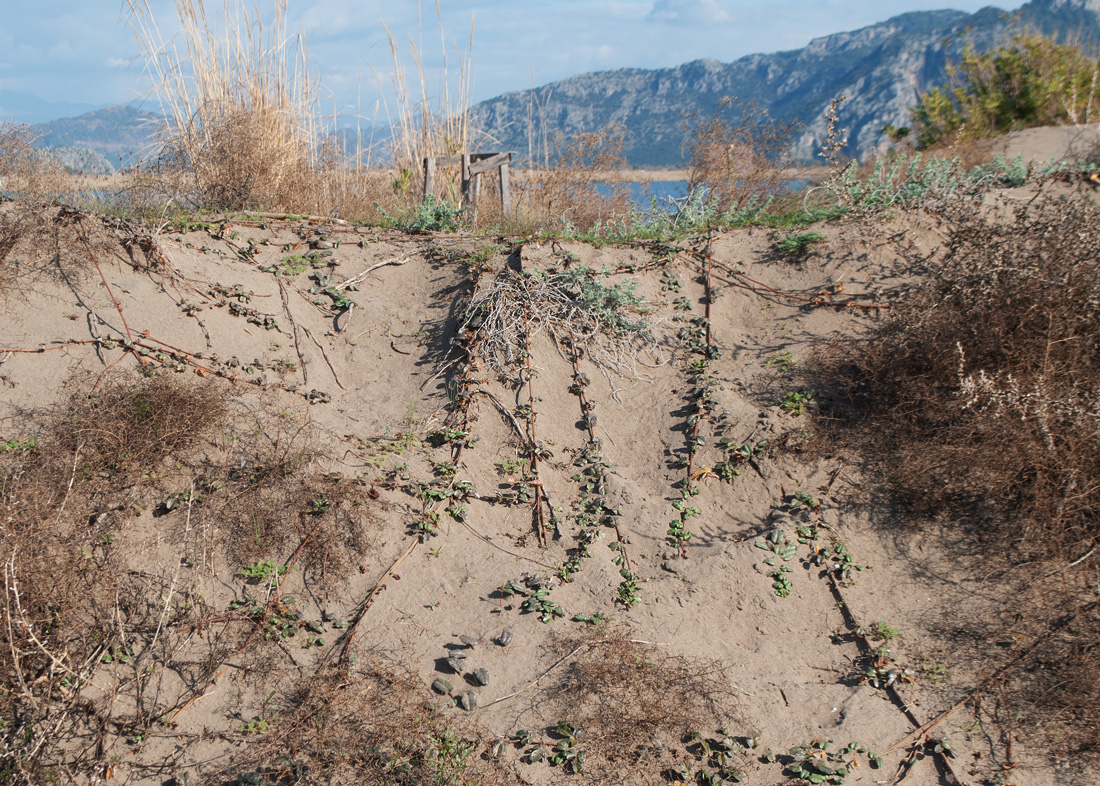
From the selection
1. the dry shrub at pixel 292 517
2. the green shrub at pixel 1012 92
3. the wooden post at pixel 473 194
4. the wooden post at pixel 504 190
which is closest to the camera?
the dry shrub at pixel 292 517

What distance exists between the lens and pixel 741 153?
8008 mm

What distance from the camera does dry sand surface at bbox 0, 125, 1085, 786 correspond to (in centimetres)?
254

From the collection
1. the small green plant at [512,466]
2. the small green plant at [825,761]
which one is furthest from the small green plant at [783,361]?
the small green plant at [825,761]

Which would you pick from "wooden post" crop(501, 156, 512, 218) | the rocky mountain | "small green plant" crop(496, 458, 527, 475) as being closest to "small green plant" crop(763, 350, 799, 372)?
"small green plant" crop(496, 458, 527, 475)

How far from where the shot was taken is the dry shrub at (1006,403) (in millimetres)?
3057

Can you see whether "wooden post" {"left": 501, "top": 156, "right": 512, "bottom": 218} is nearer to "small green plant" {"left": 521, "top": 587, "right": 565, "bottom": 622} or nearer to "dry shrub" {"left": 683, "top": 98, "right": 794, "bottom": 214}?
"dry shrub" {"left": 683, "top": 98, "right": 794, "bottom": 214}

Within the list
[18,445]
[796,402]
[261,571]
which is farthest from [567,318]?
[18,445]

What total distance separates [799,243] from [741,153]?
3253mm

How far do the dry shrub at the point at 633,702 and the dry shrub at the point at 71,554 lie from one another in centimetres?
170

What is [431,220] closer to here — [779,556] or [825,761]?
[779,556]

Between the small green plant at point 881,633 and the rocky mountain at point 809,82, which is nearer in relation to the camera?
the small green plant at point 881,633

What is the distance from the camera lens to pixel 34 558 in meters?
2.49

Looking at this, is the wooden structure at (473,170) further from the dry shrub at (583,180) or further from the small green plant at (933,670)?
the small green plant at (933,670)

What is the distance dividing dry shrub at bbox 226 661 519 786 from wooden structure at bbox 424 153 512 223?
5229 millimetres
